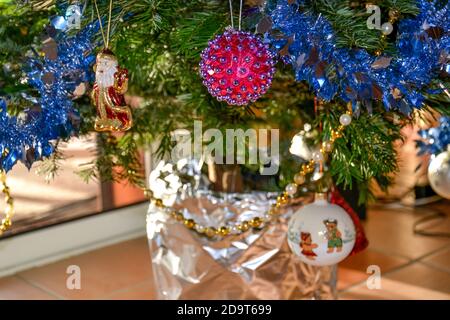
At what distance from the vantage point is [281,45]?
586 mm

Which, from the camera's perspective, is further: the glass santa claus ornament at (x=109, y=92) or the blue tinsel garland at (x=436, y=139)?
the blue tinsel garland at (x=436, y=139)

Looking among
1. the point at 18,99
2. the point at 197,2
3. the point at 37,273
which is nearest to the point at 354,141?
the point at 197,2

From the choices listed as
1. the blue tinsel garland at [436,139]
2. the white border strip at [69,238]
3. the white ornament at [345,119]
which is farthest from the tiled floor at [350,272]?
the white ornament at [345,119]

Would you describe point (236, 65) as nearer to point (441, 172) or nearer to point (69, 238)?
point (441, 172)

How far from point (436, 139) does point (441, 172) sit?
5cm

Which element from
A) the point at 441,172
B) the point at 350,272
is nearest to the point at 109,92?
the point at 441,172

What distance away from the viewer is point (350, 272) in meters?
1.15

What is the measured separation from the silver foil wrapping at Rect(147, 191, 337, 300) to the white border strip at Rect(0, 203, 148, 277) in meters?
0.34

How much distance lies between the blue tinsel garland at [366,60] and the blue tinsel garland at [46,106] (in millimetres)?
198

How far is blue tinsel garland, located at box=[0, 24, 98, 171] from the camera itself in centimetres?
65

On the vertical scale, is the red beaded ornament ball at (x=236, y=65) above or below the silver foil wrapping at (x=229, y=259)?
above

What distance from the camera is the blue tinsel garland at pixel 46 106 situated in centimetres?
65

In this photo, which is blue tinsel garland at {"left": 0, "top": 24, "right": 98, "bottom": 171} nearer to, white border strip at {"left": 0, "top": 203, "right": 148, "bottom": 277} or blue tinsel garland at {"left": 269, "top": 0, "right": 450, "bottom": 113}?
blue tinsel garland at {"left": 269, "top": 0, "right": 450, "bottom": 113}

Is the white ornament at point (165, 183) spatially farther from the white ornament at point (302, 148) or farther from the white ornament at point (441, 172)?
the white ornament at point (441, 172)
